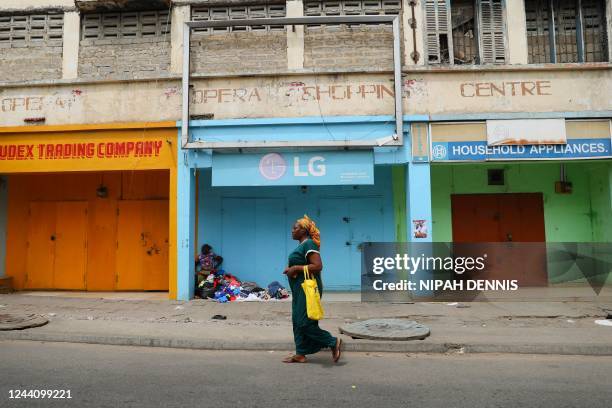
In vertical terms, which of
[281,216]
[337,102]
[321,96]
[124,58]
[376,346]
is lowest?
[376,346]

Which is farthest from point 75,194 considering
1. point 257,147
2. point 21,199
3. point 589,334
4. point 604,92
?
point 604,92

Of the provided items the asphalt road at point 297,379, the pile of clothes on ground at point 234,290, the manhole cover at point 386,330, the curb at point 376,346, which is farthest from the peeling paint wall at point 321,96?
the asphalt road at point 297,379

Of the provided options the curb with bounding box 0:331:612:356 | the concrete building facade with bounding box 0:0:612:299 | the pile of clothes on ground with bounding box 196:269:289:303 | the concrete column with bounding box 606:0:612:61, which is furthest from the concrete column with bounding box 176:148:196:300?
the concrete column with bounding box 606:0:612:61

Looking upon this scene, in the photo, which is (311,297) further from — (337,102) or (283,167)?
(337,102)

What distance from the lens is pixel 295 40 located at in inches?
435

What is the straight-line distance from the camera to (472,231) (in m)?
12.2

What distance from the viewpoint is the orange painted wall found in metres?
12.3

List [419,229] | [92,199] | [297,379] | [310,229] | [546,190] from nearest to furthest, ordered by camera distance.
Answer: [297,379]
[310,229]
[419,229]
[546,190]
[92,199]

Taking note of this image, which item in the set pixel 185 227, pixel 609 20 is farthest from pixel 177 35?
pixel 609 20

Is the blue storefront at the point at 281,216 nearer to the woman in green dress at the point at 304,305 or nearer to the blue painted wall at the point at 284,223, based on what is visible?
the blue painted wall at the point at 284,223

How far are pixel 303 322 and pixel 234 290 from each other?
5519mm

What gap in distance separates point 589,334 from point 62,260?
39.4 feet

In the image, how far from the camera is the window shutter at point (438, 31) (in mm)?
10930

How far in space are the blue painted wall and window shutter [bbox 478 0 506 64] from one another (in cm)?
356
